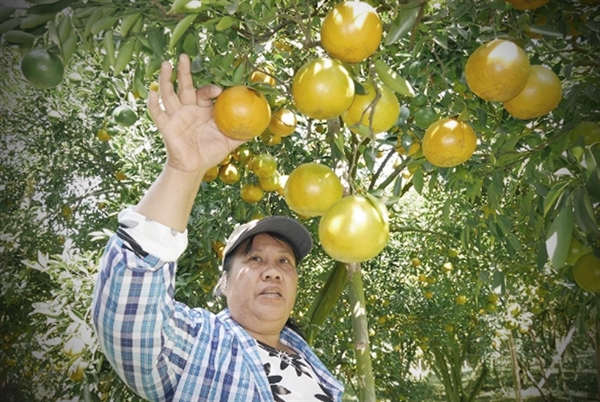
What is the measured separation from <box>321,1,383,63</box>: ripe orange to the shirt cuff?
556 millimetres

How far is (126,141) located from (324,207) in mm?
2405

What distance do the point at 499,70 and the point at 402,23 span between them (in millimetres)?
244

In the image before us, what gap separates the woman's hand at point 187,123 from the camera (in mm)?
1176

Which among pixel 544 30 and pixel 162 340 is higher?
pixel 544 30

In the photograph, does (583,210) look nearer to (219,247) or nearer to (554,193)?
(554,193)

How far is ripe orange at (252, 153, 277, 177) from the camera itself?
2.34m

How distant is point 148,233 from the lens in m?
1.15

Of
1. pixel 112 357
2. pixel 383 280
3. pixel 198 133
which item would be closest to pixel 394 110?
pixel 198 133

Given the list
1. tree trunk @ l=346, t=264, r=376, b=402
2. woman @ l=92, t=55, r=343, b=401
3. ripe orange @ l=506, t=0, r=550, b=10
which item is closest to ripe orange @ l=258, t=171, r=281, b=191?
woman @ l=92, t=55, r=343, b=401

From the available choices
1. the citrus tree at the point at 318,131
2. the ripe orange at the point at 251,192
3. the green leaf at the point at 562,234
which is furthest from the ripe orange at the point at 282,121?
the green leaf at the point at 562,234

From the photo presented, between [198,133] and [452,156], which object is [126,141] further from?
[452,156]

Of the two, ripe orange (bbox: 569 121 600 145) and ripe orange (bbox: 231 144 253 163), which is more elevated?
ripe orange (bbox: 231 144 253 163)

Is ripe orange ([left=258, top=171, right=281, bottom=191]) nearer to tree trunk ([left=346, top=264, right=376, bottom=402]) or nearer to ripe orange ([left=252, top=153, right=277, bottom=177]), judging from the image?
ripe orange ([left=252, top=153, right=277, bottom=177])

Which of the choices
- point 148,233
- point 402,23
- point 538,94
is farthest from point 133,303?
point 538,94
